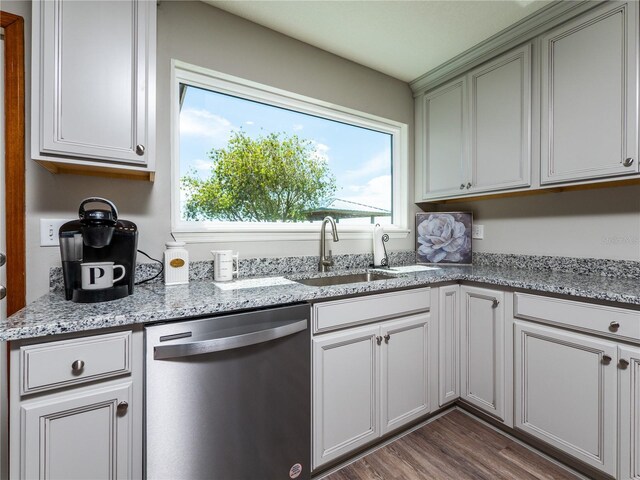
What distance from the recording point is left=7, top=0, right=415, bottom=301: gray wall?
1348 mm

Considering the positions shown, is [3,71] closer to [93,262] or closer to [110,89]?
[110,89]

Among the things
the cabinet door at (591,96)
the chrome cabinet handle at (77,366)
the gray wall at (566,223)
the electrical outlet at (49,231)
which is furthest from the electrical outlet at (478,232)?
the electrical outlet at (49,231)

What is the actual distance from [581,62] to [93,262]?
2.55m

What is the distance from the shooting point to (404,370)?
1.72 meters

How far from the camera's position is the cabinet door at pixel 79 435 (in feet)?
2.94

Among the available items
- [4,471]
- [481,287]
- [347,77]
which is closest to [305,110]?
[347,77]

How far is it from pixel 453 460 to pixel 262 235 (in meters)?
1.61

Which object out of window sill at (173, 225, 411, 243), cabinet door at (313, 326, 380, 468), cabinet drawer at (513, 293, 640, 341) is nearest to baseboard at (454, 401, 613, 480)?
cabinet drawer at (513, 293, 640, 341)

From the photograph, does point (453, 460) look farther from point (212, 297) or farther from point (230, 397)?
point (212, 297)

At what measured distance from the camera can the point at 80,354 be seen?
0.94 meters

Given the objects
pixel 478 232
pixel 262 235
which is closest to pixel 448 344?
pixel 478 232

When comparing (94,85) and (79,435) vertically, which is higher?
(94,85)

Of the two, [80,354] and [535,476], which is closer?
[80,354]

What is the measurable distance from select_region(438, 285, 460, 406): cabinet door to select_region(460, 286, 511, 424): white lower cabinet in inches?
1.2
